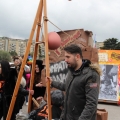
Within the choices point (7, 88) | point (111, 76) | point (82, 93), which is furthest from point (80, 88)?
point (111, 76)

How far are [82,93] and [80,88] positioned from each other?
57 mm

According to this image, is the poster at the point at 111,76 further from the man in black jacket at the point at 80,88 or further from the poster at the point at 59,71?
the man in black jacket at the point at 80,88

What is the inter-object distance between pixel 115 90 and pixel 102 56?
4.73 feet

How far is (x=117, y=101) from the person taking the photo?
372 inches

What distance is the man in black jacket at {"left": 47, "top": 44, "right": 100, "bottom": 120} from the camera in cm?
241

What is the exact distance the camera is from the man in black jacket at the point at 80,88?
241 cm

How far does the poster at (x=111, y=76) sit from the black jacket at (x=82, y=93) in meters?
7.15

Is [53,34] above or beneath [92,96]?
above

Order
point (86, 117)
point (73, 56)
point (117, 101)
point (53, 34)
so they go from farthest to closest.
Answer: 1. point (117, 101)
2. point (53, 34)
3. point (73, 56)
4. point (86, 117)

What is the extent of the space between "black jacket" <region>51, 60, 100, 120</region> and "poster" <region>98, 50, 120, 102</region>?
7.15m

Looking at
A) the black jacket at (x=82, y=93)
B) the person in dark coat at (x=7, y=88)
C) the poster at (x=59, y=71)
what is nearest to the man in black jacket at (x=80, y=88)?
the black jacket at (x=82, y=93)

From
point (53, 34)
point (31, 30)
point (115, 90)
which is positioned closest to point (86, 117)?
point (53, 34)

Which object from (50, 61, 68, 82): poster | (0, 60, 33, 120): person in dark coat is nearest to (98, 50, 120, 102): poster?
(50, 61, 68, 82): poster

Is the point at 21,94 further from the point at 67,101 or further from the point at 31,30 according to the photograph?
the point at 67,101
